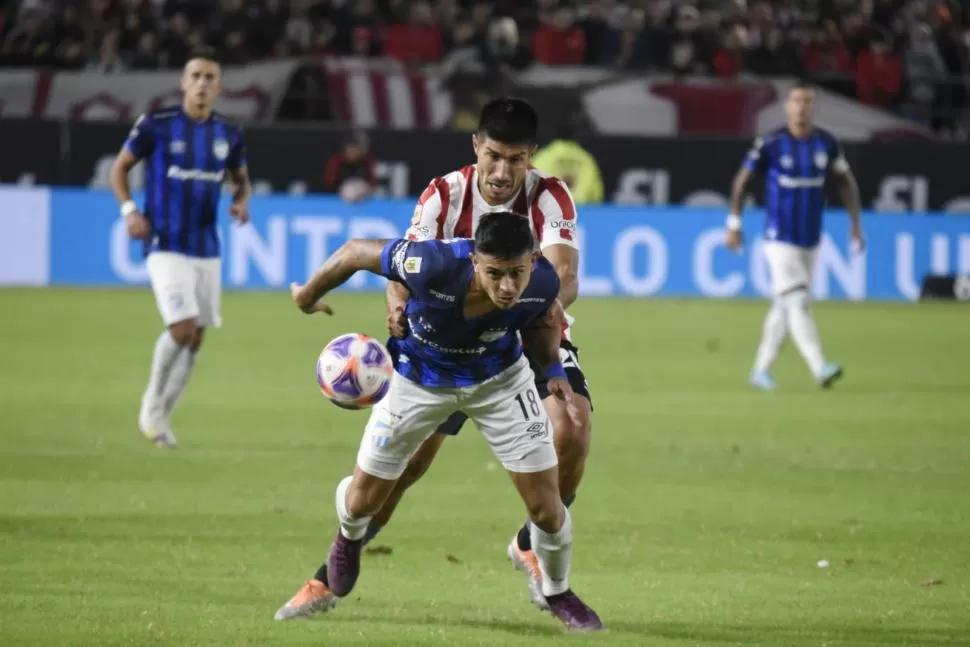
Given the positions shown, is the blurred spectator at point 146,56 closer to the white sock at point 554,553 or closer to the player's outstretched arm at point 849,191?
the player's outstretched arm at point 849,191

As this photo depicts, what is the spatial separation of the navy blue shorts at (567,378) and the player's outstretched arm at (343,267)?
0.66 meters

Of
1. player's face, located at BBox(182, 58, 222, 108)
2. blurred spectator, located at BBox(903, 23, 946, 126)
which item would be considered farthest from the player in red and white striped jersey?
blurred spectator, located at BBox(903, 23, 946, 126)

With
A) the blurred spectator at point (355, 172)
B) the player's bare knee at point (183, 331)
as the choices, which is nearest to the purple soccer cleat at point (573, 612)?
the player's bare knee at point (183, 331)

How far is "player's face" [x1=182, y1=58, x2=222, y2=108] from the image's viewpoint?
10977 millimetres

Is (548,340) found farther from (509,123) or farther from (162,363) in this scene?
(162,363)

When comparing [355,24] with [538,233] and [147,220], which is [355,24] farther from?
[538,233]

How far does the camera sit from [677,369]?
52.9ft

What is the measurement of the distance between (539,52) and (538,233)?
1811 centimetres

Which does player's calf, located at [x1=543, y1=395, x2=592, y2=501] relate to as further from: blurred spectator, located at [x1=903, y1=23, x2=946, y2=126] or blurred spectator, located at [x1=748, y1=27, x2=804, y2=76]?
blurred spectator, located at [x1=903, y1=23, x2=946, y2=126]

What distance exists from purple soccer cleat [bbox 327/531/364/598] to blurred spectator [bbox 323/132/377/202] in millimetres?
15783

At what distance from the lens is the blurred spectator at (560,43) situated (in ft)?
80.9

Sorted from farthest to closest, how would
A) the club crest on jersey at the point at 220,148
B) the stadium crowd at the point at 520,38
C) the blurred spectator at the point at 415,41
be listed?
the blurred spectator at the point at 415,41
the stadium crowd at the point at 520,38
the club crest on jersey at the point at 220,148

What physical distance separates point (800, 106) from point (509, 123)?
9.07 meters

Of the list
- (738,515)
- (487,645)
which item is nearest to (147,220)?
(738,515)
